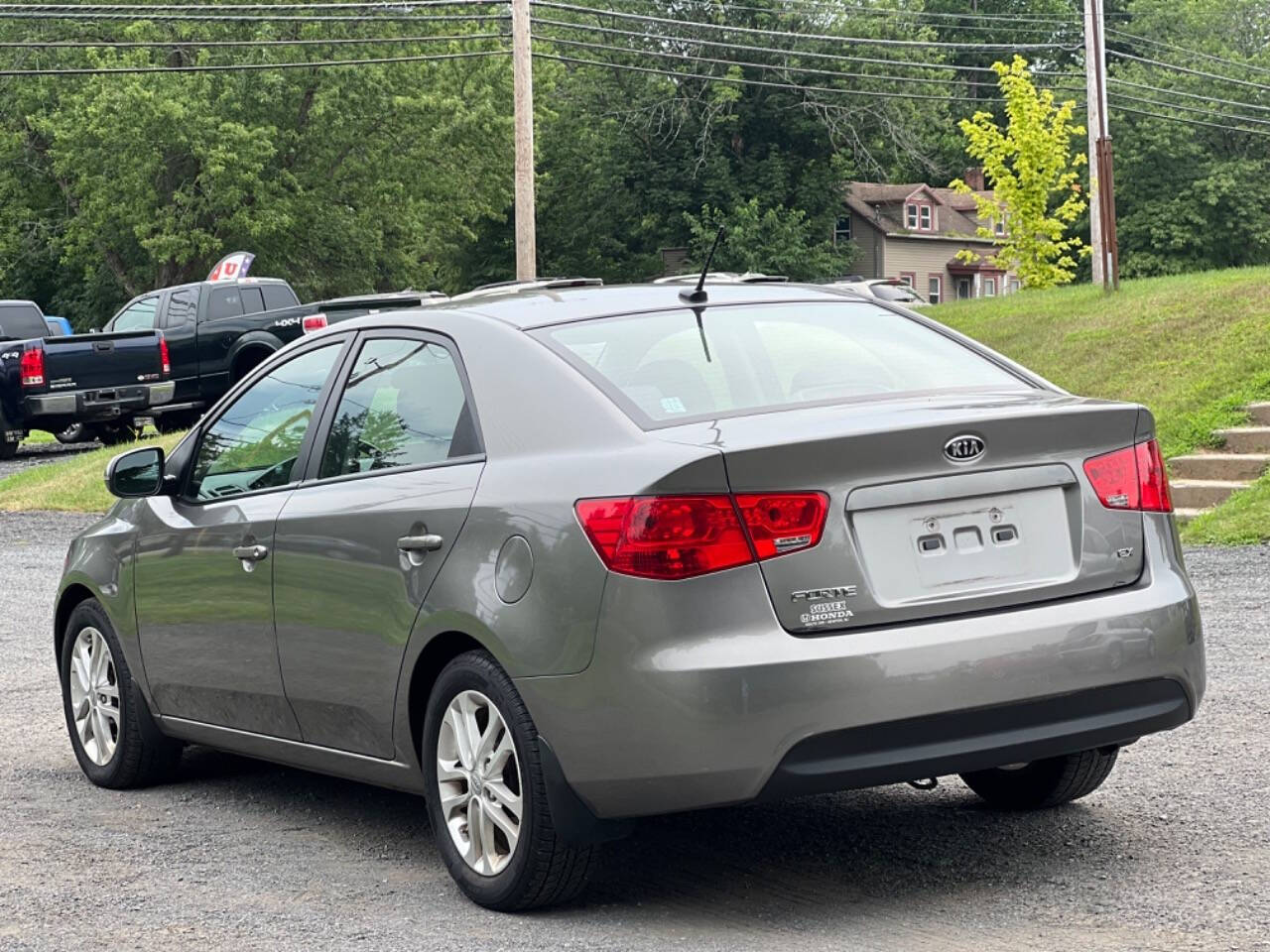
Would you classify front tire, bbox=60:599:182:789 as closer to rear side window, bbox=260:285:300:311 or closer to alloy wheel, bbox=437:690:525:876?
alloy wheel, bbox=437:690:525:876

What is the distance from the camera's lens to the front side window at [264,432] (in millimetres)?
6121

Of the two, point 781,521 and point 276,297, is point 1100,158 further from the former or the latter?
point 781,521

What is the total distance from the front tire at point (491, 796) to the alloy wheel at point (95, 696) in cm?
218

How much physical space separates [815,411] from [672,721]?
37.7 inches

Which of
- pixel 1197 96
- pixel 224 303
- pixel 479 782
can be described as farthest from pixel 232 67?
pixel 479 782

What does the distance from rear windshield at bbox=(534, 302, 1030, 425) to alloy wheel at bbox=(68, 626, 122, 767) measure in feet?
8.39

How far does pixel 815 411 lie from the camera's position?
5004mm

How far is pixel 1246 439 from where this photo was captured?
1466 cm

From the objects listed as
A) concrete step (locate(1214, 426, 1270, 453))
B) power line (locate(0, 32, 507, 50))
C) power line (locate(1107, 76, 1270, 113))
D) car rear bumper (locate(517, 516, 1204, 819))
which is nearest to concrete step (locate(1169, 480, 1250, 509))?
concrete step (locate(1214, 426, 1270, 453))

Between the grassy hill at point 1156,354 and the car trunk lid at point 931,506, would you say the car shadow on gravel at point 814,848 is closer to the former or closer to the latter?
the car trunk lid at point 931,506

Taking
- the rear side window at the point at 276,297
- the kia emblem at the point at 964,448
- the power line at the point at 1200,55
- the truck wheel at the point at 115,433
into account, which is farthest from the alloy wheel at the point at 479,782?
the power line at the point at 1200,55

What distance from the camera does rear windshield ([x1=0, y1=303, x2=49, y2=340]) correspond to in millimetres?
27891

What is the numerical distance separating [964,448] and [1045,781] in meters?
1.55

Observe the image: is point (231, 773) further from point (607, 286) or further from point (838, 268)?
point (838, 268)
